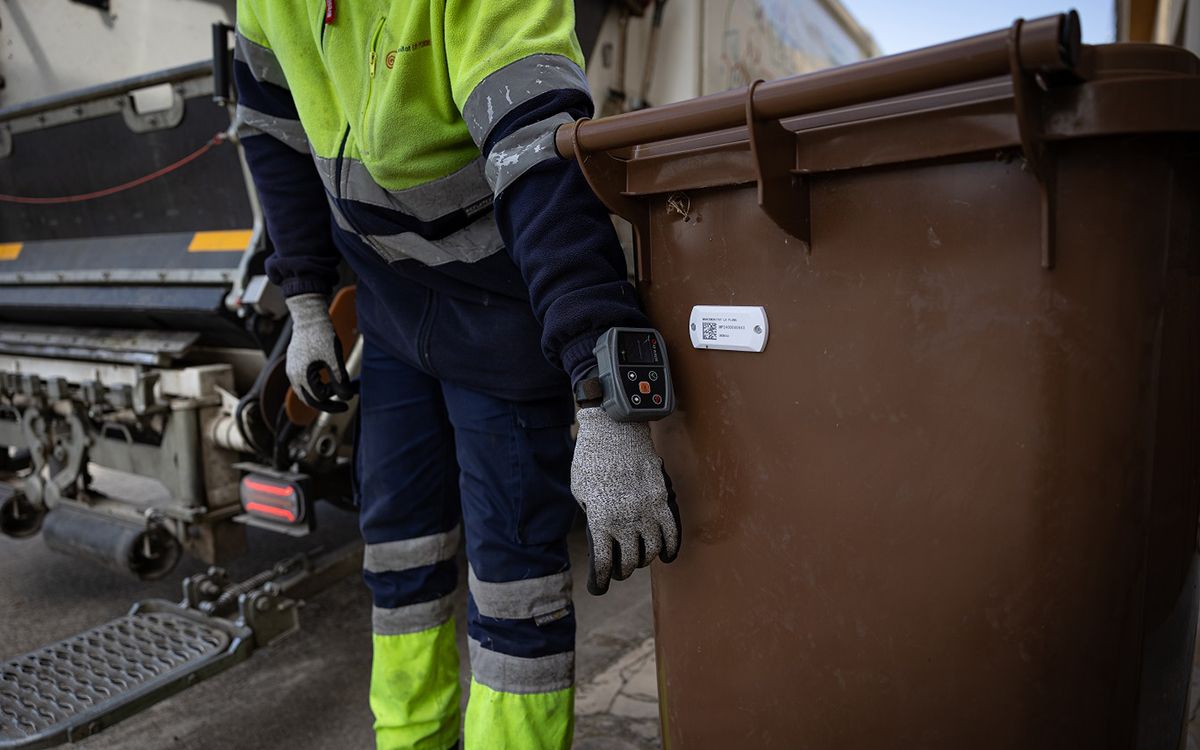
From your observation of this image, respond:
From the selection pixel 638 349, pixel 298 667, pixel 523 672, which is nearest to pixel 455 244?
pixel 638 349

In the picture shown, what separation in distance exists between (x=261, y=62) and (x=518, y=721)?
1.32 m

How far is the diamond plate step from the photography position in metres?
1.82

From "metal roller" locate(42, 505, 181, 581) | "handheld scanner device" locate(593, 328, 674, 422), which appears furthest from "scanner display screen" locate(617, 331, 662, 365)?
"metal roller" locate(42, 505, 181, 581)

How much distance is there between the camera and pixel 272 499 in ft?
7.88

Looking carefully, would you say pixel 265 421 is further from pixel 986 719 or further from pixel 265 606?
pixel 986 719

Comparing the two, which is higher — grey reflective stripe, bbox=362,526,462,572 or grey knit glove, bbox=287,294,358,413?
grey knit glove, bbox=287,294,358,413

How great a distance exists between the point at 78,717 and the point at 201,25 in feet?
7.93

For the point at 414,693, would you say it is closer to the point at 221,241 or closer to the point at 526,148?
the point at 526,148

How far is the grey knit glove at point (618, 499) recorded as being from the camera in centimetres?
112

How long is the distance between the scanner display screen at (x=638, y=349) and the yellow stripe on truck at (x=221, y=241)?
1.81 m

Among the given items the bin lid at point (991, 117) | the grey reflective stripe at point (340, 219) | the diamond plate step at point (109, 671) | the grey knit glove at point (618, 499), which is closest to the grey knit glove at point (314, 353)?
the grey reflective stripe at point (340, 219)

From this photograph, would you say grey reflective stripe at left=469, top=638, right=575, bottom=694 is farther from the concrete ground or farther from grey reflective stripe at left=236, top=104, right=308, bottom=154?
grey reflective stripe at left=236, top=104, right=308, bottom=154

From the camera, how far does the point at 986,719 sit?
0.99m

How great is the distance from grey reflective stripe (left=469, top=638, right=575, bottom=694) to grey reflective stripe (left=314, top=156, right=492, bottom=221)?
76 centimetres
